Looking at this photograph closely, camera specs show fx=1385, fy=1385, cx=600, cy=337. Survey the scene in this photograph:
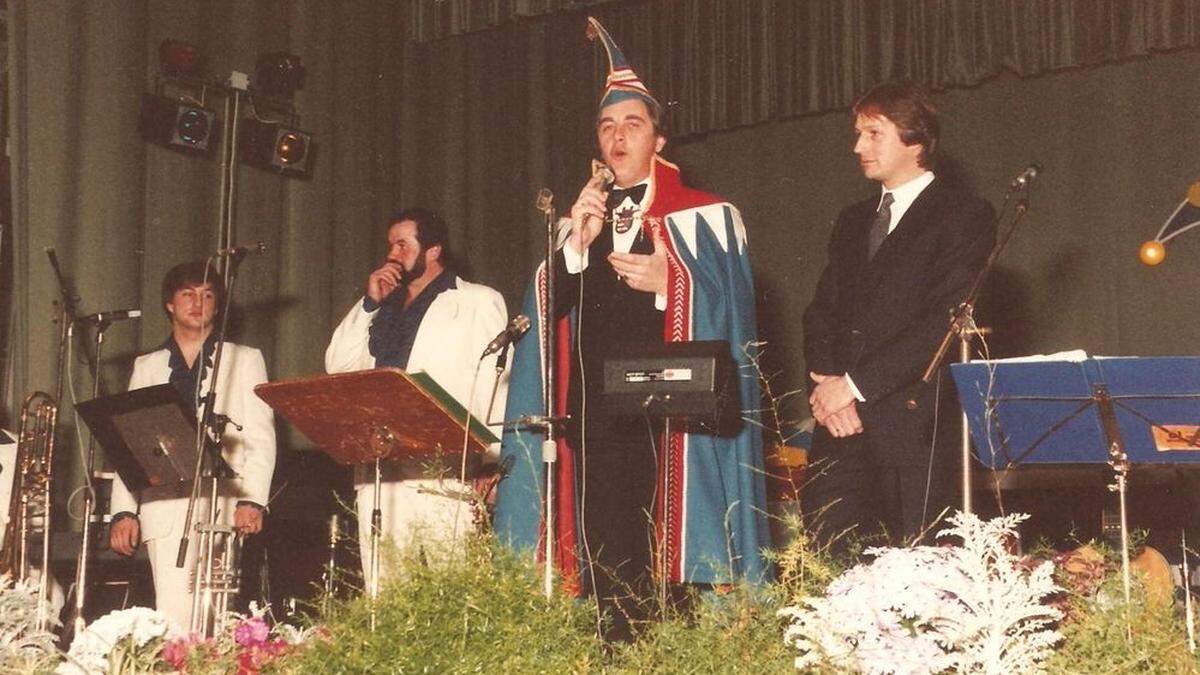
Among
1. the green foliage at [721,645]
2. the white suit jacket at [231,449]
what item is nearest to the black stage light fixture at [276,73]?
the white suit jacket at [231,449]

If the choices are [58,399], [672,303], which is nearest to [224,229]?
[58,399]

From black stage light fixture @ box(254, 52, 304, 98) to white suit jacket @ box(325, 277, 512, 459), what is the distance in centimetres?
238

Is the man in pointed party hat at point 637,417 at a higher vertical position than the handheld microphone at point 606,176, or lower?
lower

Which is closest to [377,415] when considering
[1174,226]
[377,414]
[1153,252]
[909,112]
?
[377,414]

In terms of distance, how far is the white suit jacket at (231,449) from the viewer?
5.48m

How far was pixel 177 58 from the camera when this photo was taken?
6.95 m

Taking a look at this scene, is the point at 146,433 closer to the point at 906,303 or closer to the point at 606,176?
the point at 606,176

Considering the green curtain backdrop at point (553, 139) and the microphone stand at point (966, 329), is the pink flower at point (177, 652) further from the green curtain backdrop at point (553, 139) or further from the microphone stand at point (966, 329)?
the green curtain backdrop at point (553, 139)

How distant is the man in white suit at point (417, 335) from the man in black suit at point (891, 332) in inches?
59.9

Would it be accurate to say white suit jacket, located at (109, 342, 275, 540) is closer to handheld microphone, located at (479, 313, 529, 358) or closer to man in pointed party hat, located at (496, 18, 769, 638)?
man in pointed party hat, located at (496, 18, 769, 638)

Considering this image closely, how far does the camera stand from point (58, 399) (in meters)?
5.66

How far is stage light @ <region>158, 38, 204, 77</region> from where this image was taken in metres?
6.95

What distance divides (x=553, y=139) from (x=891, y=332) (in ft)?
15.4

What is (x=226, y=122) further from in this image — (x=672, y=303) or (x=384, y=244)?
(x=672, y=303)
